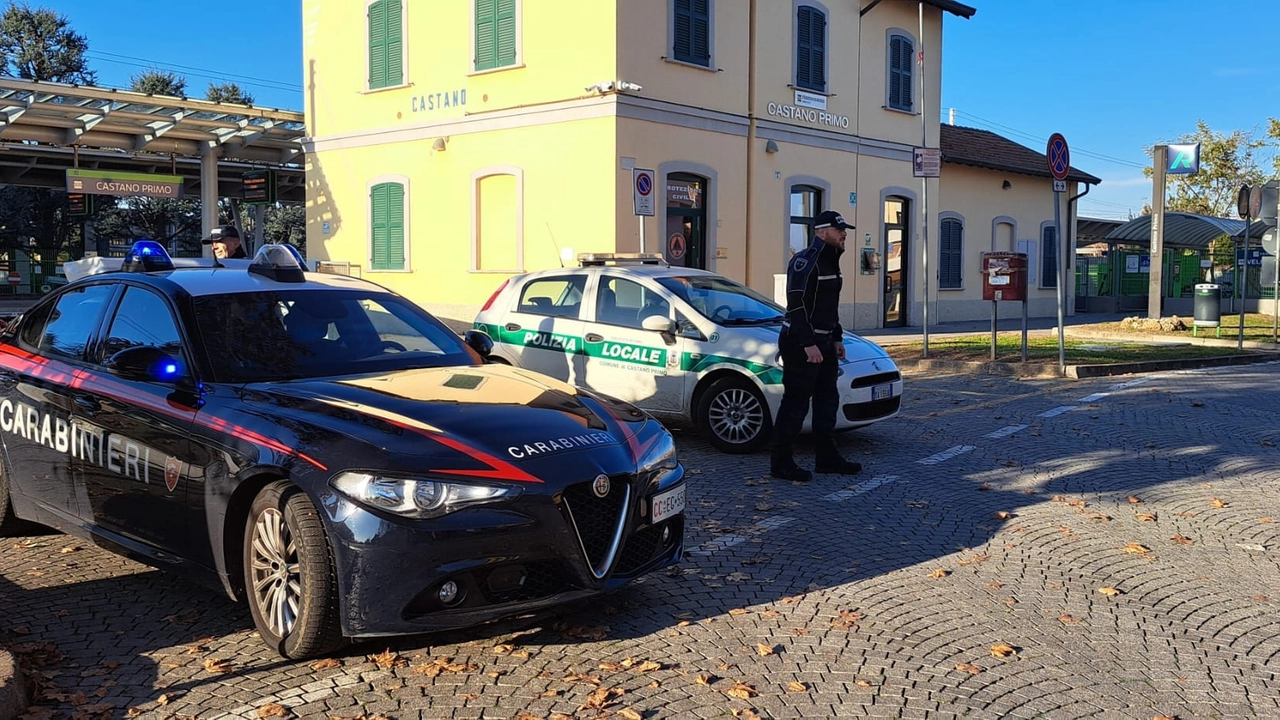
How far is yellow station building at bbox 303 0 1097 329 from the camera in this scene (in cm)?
1917

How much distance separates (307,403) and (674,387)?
513 centimetres

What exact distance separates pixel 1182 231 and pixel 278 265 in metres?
35.2

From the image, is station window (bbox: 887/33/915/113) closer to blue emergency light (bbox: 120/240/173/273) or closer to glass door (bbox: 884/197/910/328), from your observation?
glass door (bbox: 884/197/910/328)

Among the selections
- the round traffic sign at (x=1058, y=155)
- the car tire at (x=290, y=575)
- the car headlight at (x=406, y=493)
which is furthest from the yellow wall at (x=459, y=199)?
the car headlight at (x=406, y=493)

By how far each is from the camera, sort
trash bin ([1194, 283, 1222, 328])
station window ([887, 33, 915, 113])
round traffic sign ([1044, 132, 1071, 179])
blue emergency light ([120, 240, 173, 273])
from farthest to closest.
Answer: station window ([887, 33, 915, 113]), trash bin ([1194, 283, 1222, 328]), round traffic sign ([1044, 132, 1071, 179]), blue emergency light ([120, 240, 173, 273])

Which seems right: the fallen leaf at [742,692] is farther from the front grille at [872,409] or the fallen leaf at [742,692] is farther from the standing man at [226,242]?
the standing man at [226,242]

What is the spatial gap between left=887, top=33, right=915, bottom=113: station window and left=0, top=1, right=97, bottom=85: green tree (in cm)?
3985

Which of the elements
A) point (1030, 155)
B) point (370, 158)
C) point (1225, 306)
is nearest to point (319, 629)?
point (370, 158)

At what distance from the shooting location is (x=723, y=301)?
375 inches

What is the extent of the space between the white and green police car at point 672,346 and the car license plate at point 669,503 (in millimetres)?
3869

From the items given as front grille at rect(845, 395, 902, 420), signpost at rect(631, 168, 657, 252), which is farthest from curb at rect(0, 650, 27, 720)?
signpost at rect(631, 168, 657, 252)

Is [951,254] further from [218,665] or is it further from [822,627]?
[218,665]

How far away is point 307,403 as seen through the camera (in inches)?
171

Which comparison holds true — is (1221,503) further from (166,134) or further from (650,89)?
(166,134)
